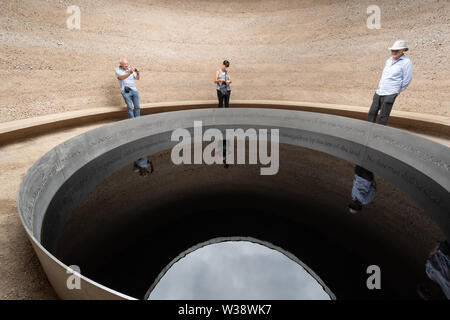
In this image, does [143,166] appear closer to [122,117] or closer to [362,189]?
[122,117]

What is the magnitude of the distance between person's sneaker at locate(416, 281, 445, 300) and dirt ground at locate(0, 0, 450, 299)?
4.37 meters

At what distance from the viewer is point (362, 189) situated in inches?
138

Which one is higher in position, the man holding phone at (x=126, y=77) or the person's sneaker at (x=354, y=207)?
the man holding phone at (x=126, y=77)

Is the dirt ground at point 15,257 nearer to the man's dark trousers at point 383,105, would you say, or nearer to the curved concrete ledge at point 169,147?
the curved concrete ledge at point 169,147

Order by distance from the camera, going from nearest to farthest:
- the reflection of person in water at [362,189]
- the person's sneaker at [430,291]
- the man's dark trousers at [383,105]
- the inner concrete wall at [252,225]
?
1. the person's sneaker at [430,291]
2. the inner concrete wall at [252,225]
3. the reflection of person in water at [362,189]
4. the man's dark trousers at [383,105]

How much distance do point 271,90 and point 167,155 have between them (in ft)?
19.3

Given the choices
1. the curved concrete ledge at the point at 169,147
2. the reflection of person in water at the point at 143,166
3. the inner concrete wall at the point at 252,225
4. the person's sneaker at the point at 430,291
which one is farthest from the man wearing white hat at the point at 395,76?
the reflection of person in water at the point at 143,166

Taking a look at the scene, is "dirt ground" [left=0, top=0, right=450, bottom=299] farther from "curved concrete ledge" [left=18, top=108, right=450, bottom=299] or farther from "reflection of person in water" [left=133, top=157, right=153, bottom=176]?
"reflection of person in water" [left=133, top=157, right=153, bottom=176]

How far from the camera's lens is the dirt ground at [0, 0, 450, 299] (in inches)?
230

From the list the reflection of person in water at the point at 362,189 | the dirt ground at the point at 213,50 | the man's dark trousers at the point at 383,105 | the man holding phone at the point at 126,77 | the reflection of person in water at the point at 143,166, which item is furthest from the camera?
the dirt ground at the point at 213,50

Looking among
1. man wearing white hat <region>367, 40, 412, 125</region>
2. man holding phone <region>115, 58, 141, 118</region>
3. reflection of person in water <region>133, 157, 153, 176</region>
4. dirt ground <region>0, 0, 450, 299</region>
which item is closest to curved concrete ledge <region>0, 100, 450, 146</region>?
dirt ground <region>0, 0, 450, 299</region>

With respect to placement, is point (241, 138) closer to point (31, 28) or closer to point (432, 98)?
point (432, 98)

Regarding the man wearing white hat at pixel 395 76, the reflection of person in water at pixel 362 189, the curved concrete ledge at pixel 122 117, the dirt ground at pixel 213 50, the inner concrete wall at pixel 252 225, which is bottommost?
the inner concrete wall at pixel 252 225

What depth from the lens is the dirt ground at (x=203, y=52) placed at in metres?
5.83
